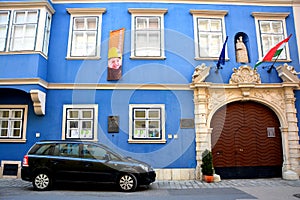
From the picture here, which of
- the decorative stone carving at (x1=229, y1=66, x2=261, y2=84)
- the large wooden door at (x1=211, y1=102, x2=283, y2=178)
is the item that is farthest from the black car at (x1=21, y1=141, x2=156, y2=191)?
the decorative stone carving at (x1=229, y1=66, x2=261, y2=84)

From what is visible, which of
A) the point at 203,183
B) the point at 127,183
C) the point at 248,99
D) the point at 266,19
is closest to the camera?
the point at 127,183

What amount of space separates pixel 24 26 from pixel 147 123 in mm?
6939

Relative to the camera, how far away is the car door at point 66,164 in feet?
28.0

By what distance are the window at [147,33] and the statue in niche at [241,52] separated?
351 centimetres

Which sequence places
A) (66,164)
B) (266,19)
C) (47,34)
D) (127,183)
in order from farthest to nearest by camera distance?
(266,19) → (47,34) → (66,164) → (127,183)

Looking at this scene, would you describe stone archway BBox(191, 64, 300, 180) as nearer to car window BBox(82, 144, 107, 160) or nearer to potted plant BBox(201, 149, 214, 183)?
potted plant BBox(201, 149, 214, 183)

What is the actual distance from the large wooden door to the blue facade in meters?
1.17

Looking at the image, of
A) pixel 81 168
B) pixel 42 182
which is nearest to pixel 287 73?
pixel 81 168

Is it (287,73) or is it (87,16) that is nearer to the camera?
(287,73)

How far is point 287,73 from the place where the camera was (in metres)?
11.4

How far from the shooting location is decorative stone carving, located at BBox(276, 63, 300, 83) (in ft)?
37.4

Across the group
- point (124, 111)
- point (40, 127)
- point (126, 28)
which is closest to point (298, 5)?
point (126, 28)

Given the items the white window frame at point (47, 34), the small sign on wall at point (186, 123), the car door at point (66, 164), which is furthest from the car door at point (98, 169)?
the white window frame at point (47, 34)

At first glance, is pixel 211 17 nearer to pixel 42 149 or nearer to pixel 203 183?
pixel 203 183
